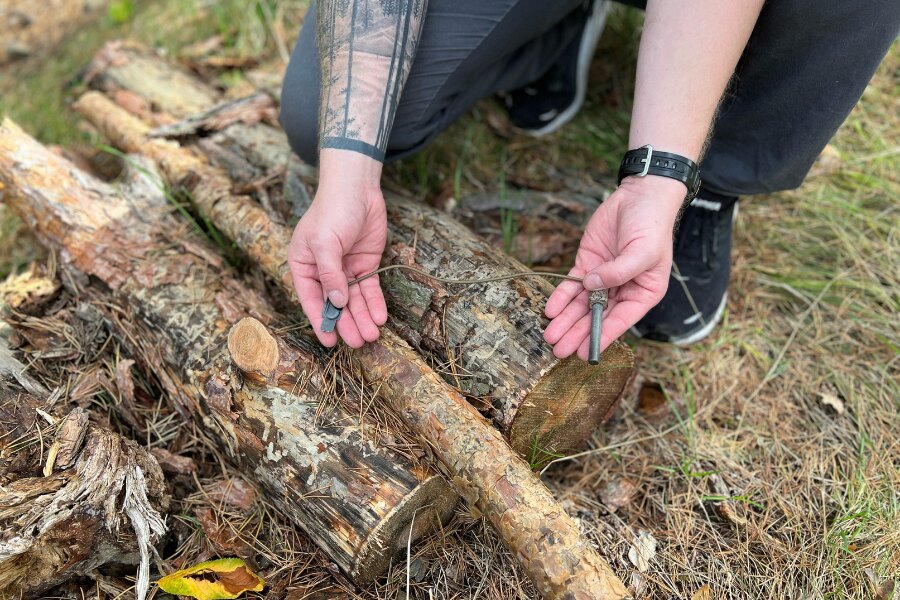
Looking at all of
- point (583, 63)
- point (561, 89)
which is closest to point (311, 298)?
point (561, 89)

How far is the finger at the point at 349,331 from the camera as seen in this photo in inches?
68.6

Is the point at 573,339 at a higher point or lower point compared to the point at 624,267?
lower

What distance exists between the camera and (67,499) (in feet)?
5.15

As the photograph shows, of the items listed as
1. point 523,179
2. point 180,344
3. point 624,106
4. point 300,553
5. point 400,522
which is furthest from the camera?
point 624,106

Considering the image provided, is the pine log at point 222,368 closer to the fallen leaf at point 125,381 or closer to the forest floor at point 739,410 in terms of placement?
the fallen leaf at point 125,381

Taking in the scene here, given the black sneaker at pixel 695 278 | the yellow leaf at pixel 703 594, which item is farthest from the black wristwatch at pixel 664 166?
the yellow leaf at pixel 703 594

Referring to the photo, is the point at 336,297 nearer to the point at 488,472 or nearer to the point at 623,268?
the point at 488,472

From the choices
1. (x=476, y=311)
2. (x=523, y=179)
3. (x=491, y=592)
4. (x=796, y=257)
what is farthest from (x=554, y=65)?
(x=491, y=592)

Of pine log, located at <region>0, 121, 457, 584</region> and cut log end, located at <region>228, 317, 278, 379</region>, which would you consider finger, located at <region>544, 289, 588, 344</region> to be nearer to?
pine log, located at <region>0, 121, 457, 584</region>

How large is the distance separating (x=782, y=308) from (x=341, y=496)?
1837 mm

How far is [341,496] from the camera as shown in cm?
161

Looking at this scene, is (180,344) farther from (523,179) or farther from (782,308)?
(782,308)

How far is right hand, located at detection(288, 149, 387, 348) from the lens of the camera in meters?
1.69

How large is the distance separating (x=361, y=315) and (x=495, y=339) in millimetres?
383
